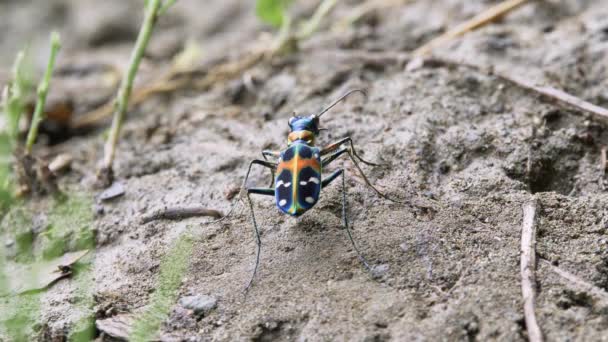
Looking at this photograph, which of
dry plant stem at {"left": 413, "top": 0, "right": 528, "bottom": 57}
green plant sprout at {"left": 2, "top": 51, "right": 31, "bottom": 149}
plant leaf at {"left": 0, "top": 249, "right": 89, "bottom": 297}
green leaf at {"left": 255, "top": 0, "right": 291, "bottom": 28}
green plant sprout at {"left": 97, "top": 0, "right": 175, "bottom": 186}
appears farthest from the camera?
green leaf at {"left": 255, "top": 0, "right": 291, "bottom": 28}

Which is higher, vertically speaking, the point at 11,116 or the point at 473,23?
the point at 473,23

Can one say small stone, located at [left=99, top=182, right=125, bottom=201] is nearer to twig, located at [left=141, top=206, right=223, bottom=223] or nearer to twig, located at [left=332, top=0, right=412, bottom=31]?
twig, located at [left=141, top=206, right=223, bottom=223]

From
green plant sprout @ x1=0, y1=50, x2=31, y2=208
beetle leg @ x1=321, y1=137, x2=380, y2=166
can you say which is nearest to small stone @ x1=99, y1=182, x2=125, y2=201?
green plant sprout @ x1=0, y1=50, x2=31, y2=208

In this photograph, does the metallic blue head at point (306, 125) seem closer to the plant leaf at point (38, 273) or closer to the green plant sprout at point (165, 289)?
the green plant sprout at point (165, 289)

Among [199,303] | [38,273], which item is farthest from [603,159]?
[38,273]

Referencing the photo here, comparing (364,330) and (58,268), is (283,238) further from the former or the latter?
(58,268)

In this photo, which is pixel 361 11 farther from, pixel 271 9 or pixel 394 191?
pixel 394 191


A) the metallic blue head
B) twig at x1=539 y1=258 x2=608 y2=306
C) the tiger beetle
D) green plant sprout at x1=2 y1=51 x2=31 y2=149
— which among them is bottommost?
twig at x1=539 y1=258 x2=608 y2=306
